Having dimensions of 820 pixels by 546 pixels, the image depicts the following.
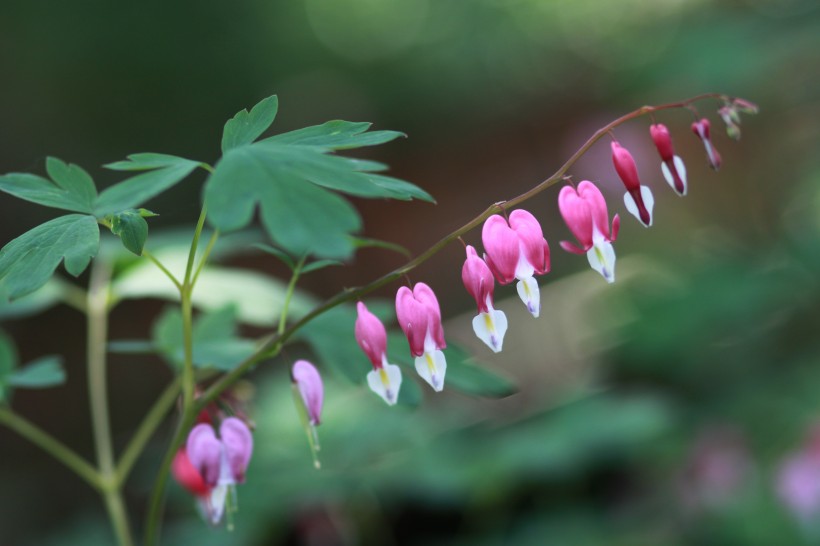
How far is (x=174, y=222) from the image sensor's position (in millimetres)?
6891

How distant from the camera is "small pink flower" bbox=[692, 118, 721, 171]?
884 mm

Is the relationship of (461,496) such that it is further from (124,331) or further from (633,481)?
(124,331)

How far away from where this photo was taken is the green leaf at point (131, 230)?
0.80m

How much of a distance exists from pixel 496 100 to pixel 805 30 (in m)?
4.63

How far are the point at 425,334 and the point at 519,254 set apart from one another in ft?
0.43

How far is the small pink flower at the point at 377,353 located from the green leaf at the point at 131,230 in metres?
0.24

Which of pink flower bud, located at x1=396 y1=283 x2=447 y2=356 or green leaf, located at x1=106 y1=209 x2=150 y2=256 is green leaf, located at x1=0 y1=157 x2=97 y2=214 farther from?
→ pink flower bud, located at x1=396 y1=283 x2=447 y2=356

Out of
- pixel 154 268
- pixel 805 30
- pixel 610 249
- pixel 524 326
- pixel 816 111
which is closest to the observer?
pixel 610 249

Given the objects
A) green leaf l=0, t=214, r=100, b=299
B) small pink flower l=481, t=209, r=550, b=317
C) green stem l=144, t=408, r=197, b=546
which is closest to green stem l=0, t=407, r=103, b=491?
green stem l=144, t=408, r=197, b=546

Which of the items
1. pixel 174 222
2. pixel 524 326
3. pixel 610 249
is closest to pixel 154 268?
pixel 610 249

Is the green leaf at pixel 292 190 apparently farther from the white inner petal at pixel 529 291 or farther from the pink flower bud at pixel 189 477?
the pink flower bud at pixel 189 477

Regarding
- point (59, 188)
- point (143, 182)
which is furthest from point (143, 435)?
point (143, 182)

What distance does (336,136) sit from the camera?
82cm

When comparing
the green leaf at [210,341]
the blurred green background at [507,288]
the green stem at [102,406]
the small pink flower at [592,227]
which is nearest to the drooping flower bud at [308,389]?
the green leaf at [210,341]
